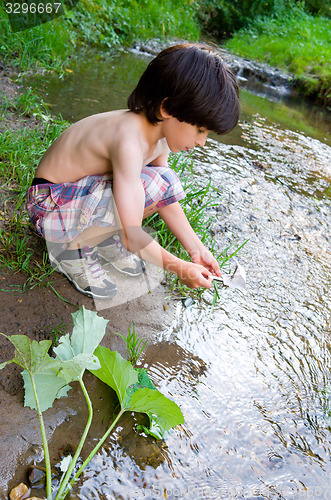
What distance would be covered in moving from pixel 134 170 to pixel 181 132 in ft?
0.84

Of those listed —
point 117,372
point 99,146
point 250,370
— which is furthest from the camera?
point 250,370

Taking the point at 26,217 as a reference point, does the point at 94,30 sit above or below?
below

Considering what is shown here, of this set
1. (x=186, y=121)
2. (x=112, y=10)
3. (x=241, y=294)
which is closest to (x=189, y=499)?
(x=241, y=294)

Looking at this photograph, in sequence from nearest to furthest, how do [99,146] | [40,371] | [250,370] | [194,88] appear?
1. [40,371]
2. [194,88]
3. [99,146]
4. [250,370]

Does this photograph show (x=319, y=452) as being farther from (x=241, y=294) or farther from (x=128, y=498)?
(x=241, y=294)

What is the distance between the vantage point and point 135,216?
1595 millimetres

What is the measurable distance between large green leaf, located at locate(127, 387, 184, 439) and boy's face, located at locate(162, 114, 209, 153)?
94 cm

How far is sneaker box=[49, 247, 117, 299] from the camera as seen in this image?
1.87 meters

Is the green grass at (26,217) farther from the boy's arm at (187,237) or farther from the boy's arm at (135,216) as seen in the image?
the boy's arm at (135,216)

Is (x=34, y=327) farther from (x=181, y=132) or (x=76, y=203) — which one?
(x=181, y=132)

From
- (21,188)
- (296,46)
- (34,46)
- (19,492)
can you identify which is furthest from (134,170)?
(296,46)

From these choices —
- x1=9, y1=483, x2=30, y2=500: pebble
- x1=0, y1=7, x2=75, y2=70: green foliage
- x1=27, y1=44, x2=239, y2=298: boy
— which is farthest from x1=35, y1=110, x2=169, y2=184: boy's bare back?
x1=0, y1=7, x2=75, y2=70: green foliage

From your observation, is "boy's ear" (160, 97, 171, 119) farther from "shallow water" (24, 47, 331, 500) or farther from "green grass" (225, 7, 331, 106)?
"green grass" (225, 7, 331, 106)

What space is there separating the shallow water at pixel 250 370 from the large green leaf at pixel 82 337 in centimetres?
28
